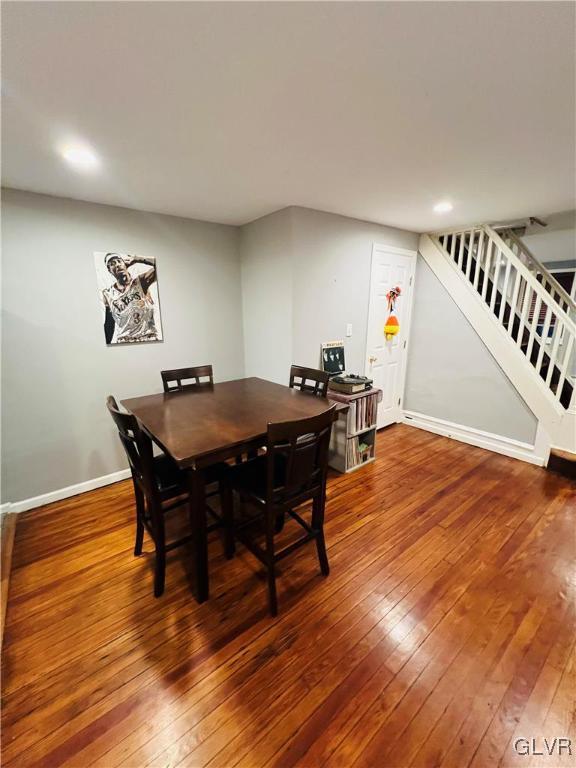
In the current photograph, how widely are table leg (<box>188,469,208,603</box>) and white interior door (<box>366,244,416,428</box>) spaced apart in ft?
8.50

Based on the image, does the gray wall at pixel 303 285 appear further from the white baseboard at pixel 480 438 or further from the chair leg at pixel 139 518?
the chair leg at pixel 139 518

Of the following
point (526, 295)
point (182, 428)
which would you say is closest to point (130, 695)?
point (182, 428)

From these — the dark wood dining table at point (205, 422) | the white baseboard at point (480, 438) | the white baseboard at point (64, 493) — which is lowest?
the white baseboard at point (64, 493)

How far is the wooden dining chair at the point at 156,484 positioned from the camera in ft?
4.95

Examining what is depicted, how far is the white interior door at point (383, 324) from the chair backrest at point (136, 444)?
2689 millimetres

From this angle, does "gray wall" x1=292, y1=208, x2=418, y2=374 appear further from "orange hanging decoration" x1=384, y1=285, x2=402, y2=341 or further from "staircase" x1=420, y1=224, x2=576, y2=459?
"staircase" x1=420, y1=224, x2=576, y2=459

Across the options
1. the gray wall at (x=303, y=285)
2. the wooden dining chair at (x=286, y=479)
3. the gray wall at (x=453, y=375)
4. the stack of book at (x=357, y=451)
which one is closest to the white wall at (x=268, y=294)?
the gray wall at (x=303, y=285)

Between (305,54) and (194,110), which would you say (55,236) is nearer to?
(194,110)

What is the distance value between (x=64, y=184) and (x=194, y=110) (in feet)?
4.43

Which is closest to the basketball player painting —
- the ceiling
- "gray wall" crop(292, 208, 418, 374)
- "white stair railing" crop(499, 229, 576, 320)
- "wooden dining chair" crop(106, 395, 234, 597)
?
the ceiling

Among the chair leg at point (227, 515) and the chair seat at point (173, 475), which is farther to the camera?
the chair leg at point (227, 515)

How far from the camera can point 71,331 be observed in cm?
246

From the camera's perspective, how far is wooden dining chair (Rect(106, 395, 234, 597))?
151 centimetres

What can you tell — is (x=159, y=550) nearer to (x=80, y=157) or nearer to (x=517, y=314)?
(x=80, y=157)
